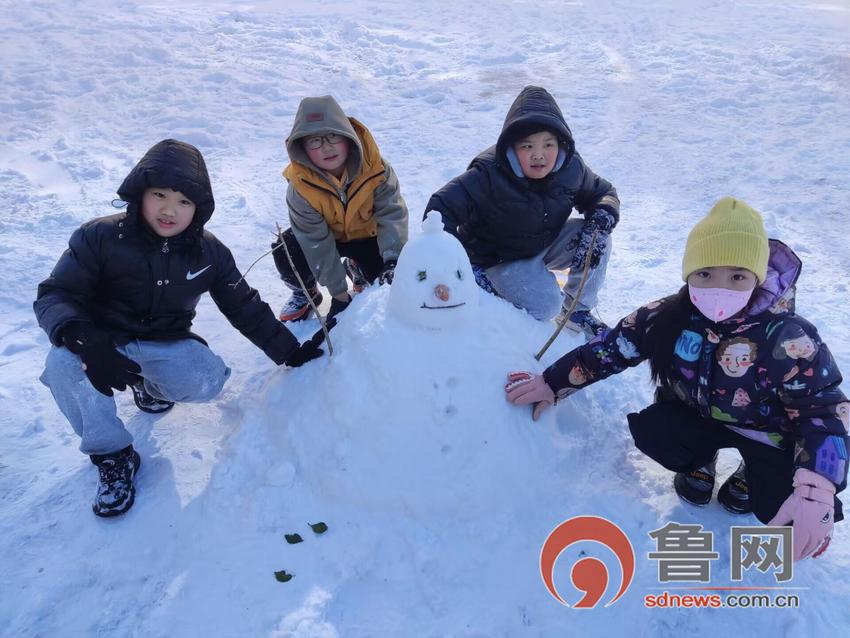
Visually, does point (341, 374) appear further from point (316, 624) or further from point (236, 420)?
point (316, 624)

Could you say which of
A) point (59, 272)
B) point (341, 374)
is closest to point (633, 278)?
point (341, 374)

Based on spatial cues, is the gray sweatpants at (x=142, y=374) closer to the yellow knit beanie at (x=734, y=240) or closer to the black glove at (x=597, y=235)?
the black glove at (x=597, y=235)

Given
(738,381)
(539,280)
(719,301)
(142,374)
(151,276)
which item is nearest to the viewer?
(719,301)

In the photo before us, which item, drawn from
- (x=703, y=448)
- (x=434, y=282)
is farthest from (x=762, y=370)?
(x=434, y=282)

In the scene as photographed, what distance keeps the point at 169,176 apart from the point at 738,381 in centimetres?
184

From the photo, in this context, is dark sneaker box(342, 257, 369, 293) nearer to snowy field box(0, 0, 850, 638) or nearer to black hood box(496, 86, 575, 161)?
snowy field box(0, 0, 850, 638)

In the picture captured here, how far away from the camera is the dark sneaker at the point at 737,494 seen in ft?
6.41

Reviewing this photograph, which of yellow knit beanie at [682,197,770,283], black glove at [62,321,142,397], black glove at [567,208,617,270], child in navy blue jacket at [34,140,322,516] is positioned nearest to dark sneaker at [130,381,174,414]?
child in navy blue jacket at [34,140,322,516]

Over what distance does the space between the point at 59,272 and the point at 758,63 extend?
7541 millimetres

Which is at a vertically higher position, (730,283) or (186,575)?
(730,283)

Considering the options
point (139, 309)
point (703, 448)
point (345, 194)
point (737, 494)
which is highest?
point (345, 194)

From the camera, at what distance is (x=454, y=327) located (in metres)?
2.02

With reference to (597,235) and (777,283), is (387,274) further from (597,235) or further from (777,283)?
(777,283)

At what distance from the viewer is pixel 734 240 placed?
1.59 meters
